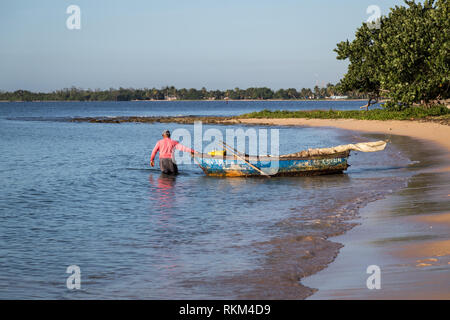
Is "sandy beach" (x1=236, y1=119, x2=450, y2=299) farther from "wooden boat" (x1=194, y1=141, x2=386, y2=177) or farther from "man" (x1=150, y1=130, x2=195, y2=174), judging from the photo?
"man" (x1=150, y1=130, x2=195, y2=174)

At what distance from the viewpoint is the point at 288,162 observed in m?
22.1

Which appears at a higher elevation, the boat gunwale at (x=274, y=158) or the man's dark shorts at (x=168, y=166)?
the boat gunwale at (x=274, y=158)

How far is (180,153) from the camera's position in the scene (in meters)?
35.2

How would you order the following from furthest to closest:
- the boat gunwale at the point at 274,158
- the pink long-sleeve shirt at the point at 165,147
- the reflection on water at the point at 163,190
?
1. the pink long-sleeve shirt at the point at 165,147
2. the boat gunwale at the point at 274,158
3. the reflection on water at the point at 163,190

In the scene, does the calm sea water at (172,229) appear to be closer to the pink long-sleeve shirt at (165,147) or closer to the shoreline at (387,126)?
the pink long-sleeve shirt at (165,147)

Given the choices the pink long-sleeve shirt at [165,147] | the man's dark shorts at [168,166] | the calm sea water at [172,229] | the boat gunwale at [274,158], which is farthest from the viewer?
the man's dark shorts at [168,166]

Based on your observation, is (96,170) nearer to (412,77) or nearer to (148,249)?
(148,249)

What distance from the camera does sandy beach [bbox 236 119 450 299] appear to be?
301 inches

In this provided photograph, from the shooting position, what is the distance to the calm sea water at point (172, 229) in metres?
8.99

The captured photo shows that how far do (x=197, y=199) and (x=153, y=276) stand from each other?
885 cm

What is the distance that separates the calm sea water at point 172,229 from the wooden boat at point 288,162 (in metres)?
0.44

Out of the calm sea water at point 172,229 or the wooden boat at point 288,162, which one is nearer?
the calm sea water at point 172,229

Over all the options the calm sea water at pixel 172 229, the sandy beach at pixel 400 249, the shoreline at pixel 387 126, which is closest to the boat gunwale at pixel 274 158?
the calm sea water at pixel 172 229
